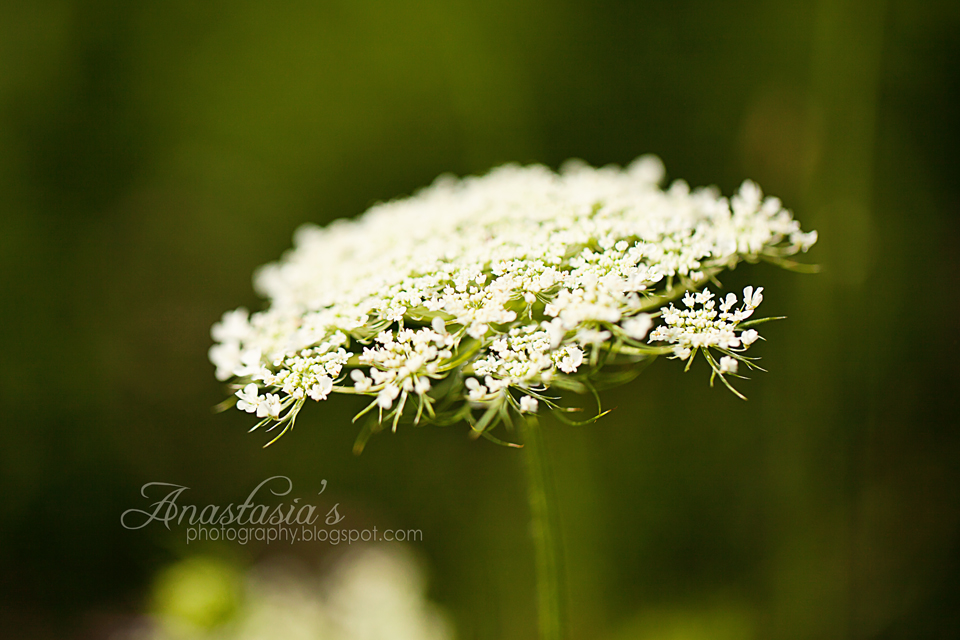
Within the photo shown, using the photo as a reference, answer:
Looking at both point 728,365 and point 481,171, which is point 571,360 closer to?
point 728,365

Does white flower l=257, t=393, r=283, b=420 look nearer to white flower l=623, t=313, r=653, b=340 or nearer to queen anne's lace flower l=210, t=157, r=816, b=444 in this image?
queen anne's lace flower l=210, t=157, r=816, b=444

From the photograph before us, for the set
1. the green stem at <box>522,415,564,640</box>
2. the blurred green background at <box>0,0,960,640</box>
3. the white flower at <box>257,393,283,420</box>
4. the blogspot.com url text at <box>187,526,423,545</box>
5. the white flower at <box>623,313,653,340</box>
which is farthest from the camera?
the blogspot.com url text at <box>187,526,423,545</box>

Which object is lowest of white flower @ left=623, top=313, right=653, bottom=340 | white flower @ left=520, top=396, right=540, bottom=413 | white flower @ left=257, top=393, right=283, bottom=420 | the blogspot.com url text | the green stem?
the blogspot.com url text

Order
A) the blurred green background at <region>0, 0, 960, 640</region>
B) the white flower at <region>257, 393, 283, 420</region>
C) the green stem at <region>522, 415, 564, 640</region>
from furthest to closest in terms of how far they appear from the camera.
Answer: the blurred green background at <region>0, 0, 960, 640</region> < the green stem at <region>522, 415, 564, 640</region> < the white flower at <region>257, 393, 283, 420</region>

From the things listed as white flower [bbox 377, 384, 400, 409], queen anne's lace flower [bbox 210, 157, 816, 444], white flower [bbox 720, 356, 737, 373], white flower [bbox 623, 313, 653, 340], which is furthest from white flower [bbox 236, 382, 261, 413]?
white flower [bbox 720, 356, 737, 373]

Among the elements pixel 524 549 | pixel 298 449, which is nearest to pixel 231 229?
pixel 298 449

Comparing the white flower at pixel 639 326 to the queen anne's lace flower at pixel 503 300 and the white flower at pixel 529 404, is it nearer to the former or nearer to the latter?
the queen anne's lace flower at pixel 503 300

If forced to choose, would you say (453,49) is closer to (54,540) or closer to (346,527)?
(346,527)
